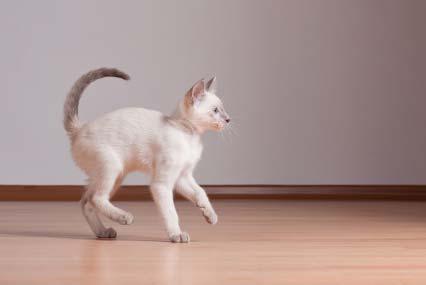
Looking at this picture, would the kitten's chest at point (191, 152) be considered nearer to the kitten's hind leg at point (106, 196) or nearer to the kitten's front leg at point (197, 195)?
the kitten's front leg at point (197, 195)

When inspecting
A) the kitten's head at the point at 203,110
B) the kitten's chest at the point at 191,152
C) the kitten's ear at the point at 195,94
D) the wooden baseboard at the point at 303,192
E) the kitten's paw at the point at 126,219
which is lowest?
the wooden baseboard at the point at 303,192

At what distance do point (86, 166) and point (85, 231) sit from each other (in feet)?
1.22

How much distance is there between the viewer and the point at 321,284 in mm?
1718

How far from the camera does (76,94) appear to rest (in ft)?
8.80

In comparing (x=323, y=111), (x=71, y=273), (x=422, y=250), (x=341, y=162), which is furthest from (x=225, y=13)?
(x=71, y=273)

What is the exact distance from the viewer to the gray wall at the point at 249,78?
4352mm

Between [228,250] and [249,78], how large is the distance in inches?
92.8

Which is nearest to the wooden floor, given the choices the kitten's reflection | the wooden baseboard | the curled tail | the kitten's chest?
the kitten's reflection

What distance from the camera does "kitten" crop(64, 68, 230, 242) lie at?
2486mm

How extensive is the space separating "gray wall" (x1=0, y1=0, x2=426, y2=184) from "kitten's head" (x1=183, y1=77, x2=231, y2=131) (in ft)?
6.03

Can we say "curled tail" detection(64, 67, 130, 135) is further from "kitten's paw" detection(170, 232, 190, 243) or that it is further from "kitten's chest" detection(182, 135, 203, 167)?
"kitten's paw" detection(170, 232, 190, 243)

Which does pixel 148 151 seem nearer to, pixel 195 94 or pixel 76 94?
pixel 195 94

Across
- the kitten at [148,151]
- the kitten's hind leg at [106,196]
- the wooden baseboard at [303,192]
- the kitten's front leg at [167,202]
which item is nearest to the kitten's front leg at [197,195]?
the kitten at [148,151]

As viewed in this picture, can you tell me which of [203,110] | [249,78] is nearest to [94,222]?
[203,110]
